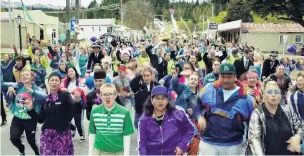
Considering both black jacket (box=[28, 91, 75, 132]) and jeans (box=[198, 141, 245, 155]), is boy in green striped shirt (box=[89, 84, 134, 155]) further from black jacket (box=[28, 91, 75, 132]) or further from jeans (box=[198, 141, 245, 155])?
black jacket (box=[28, 91, 75, 132])

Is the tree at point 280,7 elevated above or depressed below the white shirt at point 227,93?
above

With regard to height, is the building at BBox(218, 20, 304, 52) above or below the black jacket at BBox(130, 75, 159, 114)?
above

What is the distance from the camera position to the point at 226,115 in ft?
15.5

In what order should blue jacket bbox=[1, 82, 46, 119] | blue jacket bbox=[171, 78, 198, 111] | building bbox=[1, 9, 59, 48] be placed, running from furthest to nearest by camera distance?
1. building bbox=[1, 9, 59, 48]
2. blue jacket bbox=[171, 78, 198, 111]
3. blue jacket bbox=[1, 82, 46, 119]

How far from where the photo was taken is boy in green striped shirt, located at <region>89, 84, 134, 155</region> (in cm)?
466

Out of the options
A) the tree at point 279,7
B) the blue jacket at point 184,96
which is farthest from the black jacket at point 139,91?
Answer: the tree at point 279,7

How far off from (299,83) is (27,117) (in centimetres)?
421

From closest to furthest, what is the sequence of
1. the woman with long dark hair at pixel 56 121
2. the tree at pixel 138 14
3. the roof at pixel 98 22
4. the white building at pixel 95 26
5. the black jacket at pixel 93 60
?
the woman with long dark hair at pixel 56 121 → the black jacket at pixel 93 60 → the tree at pixel 138 14 → the white building at pixel 95 26 → the roof at pixel 98 22

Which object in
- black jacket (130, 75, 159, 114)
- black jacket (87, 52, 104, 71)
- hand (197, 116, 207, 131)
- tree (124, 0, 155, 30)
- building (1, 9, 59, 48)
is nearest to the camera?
hand (197, 116, 207, 131)

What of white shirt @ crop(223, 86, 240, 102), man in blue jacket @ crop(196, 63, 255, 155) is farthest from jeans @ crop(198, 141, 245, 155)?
white shirt @ crop(223, 86, 240, 102)

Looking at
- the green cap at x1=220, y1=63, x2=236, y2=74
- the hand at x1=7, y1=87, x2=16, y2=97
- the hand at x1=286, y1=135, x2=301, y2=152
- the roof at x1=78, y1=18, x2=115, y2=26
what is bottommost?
the hand at x1=286, y1=135, x2=301, y2=152

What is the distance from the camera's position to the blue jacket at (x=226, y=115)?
473 centimetres

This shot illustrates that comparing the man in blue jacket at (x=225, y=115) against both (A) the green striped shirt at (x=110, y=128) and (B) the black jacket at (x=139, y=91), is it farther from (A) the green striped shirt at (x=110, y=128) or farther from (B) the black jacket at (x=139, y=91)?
(B) the black jacket at (x=139, y=91)

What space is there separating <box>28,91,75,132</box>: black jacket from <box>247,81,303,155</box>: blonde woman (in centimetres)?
258
